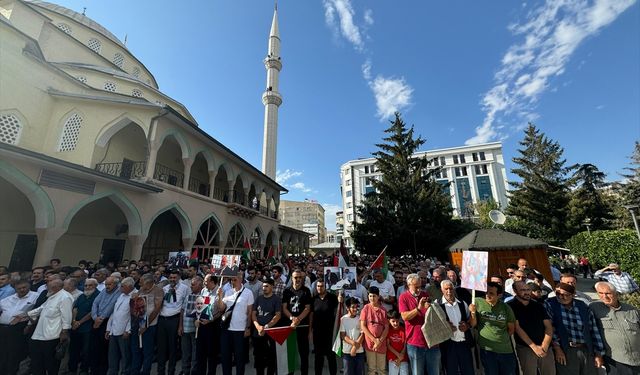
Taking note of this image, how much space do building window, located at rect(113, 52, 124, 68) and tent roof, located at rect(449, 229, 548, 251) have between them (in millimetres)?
27733

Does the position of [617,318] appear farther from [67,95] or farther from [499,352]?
[67,95]

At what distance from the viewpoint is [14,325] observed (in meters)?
4.41

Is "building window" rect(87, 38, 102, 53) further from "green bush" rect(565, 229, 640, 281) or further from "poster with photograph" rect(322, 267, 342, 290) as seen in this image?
"green bush" rect(565, 229, 640, 281)

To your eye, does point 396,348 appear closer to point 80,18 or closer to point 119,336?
point 119,336

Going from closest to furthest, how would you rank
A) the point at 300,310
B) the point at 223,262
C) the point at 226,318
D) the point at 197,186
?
the point at 226,318
the point at 300,310
the point at 223,262
the point at 197,186

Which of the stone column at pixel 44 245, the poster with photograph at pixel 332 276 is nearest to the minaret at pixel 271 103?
the stone column at pixel 44 245

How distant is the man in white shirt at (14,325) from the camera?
4379mm

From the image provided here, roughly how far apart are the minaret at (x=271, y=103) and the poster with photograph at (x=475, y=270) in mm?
24470

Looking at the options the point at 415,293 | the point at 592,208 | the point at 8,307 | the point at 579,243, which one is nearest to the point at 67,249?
the point at 8,307

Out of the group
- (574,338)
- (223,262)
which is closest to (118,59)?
(223,262)

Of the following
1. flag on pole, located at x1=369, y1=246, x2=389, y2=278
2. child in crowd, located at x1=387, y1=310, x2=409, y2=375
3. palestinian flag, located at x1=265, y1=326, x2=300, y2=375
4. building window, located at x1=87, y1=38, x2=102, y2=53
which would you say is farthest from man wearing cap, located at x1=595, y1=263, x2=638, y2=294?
building window, located at x1=87, y1=38, x2=102, y2=53

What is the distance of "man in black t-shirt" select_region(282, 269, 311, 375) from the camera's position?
4.50 m

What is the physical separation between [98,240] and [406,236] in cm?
1741

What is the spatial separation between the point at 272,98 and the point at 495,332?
30.5 meters
